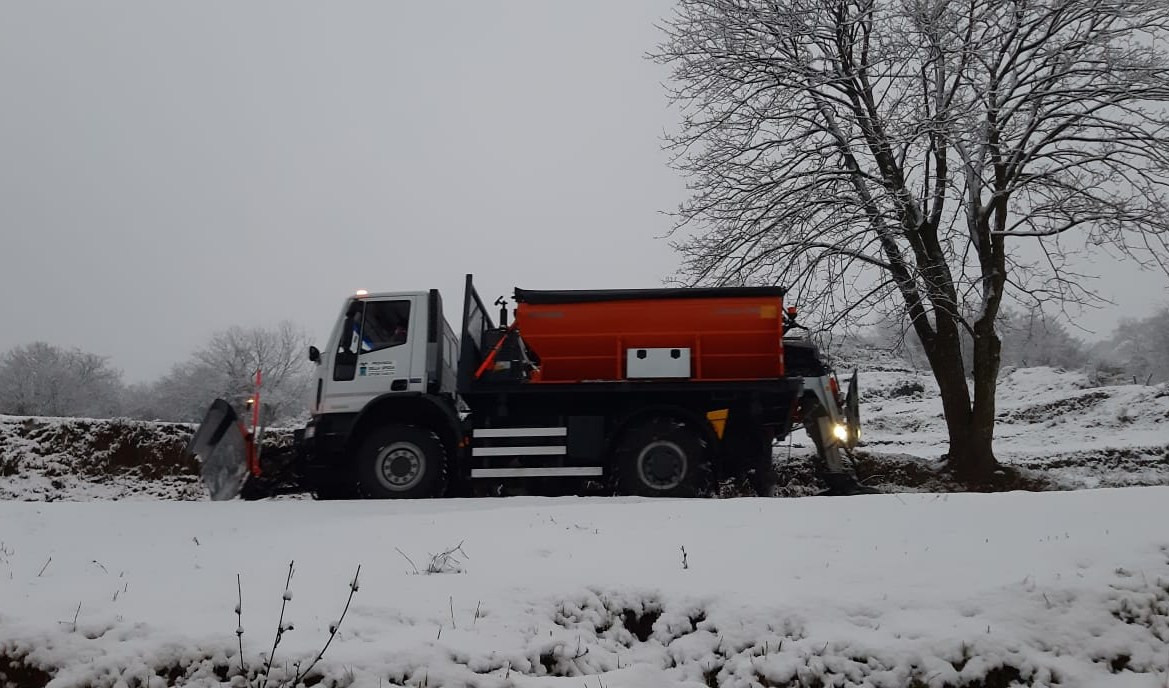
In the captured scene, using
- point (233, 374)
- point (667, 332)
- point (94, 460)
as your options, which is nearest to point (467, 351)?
point (667, 332)

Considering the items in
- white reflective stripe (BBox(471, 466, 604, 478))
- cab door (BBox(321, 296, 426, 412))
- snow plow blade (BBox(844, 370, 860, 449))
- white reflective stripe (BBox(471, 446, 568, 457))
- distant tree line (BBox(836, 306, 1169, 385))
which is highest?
distant tree line (BBox(836, 306, 1169, 385))

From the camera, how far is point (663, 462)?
28.1 feet

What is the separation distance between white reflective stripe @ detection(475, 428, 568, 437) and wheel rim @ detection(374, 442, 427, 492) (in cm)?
78

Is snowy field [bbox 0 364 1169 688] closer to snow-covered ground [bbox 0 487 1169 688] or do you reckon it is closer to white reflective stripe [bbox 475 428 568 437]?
snow-covered ground [bbox 0 487 1169 688]

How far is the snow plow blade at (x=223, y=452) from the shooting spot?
29.8 feet

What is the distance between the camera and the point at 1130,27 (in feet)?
37.7

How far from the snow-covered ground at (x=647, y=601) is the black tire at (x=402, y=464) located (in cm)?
268

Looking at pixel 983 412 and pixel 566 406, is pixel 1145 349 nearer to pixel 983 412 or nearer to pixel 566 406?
pixel 983 412

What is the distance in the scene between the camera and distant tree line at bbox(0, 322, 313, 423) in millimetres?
45188

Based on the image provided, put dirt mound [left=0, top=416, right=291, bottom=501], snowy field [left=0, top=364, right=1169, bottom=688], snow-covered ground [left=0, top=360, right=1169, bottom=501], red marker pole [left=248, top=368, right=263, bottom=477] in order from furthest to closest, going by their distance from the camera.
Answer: dirt mound [left=0, top=416, right=291, bottom=501] < snow-covered ground [left=0, top=360, right=1169, bottom=501] < red marker pole [left=248, top=368, right=263, bottom=477] < snowy field [left=0, top=364, right=1169, bottom=688]

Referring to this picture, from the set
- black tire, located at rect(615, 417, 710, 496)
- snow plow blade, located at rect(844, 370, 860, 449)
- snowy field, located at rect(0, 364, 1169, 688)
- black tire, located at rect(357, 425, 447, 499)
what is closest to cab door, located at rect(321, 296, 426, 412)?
black tire, located at rect(357, 425, 447, 499)

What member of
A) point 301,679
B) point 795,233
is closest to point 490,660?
point 301,679

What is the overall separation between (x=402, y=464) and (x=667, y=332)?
362 cm

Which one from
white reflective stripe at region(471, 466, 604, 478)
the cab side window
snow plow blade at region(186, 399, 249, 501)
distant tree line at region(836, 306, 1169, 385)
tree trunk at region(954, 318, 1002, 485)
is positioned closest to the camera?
white reflective stripe at region(471, 466, 604, 478)
